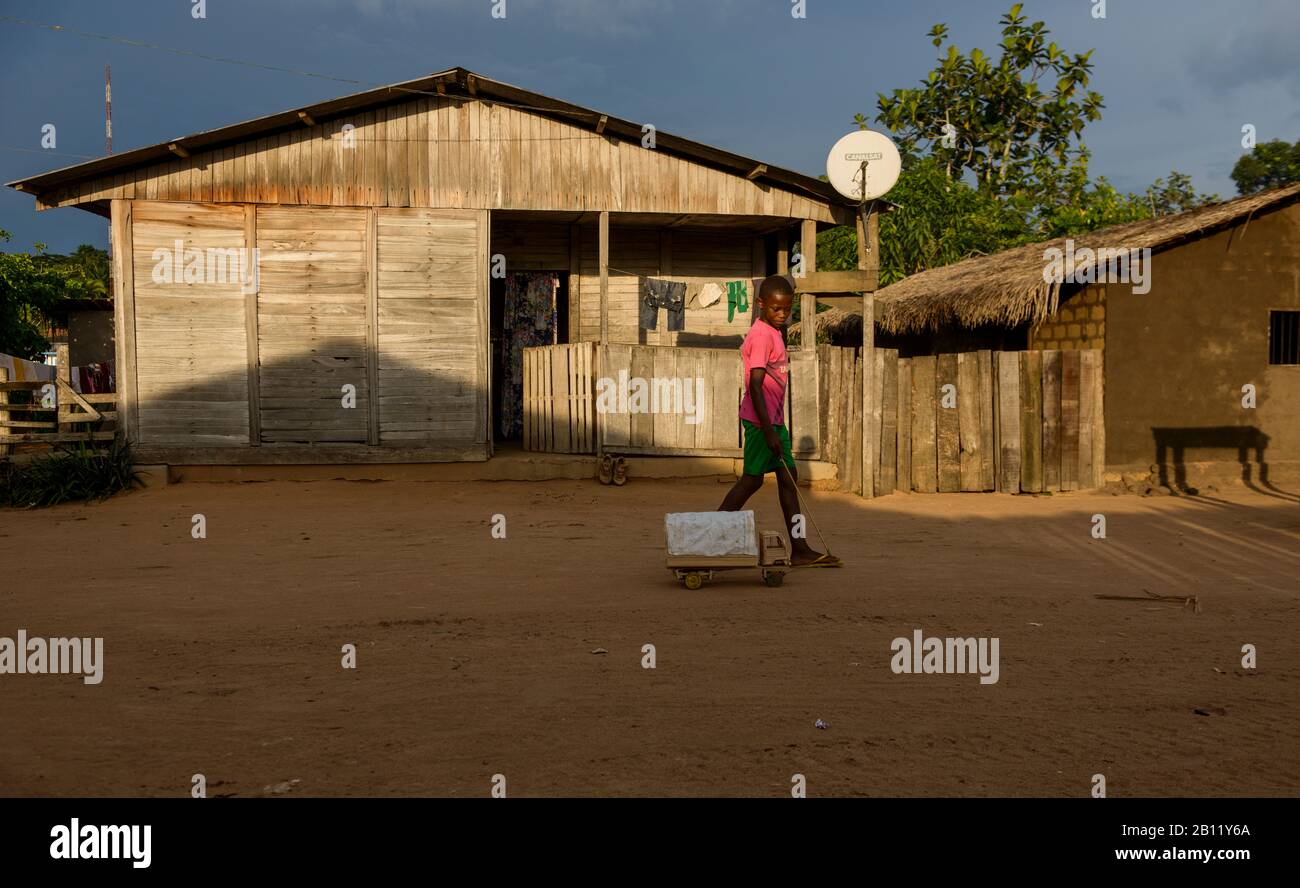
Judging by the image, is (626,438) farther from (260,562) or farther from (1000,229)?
(1000,229)

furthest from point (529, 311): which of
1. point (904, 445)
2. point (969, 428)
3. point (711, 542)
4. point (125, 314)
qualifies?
point (711, 542)

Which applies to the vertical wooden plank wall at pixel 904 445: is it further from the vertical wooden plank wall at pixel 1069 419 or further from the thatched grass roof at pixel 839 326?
the thatched grass roof at pixel 839 326

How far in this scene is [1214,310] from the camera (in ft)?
42.3

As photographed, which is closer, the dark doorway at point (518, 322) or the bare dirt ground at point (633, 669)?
the bare dirt ground at point (633, 669)

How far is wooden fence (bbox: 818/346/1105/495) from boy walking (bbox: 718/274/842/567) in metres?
5.02

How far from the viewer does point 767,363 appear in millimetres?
6867

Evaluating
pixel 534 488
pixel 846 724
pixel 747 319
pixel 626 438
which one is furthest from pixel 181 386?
pixel 846 724

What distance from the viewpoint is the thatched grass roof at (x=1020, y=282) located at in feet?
41.0

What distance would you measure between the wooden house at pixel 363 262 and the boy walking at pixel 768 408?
561 cm

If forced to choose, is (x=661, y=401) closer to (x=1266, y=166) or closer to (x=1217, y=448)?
(x=1217, y=448)

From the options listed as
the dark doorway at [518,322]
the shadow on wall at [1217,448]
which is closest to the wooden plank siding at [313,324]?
the dark doorway at [518,322]

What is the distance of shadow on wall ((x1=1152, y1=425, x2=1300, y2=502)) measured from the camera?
12656mm

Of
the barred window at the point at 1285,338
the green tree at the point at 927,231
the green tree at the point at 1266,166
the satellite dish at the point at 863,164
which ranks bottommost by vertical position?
the barred window at the point at 1285,338

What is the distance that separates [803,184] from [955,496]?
4.24m
